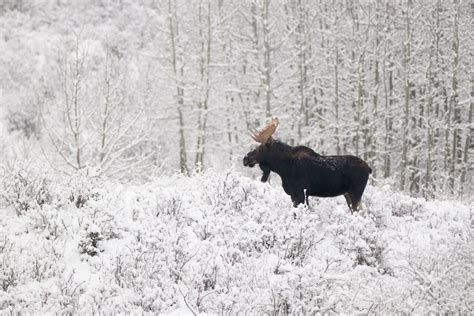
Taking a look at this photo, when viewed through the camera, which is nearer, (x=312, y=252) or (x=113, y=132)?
(x=312, y=252)

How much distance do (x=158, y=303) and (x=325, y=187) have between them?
306cm

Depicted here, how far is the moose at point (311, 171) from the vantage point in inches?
272

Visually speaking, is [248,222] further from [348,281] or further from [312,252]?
[348,281]

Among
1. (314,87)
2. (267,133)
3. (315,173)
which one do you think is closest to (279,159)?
(267,133)

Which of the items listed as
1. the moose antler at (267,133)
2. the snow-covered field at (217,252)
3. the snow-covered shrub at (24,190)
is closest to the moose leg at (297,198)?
the snow-covered field at (217,252)

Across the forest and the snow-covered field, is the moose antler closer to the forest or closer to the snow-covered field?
the snow-covered field

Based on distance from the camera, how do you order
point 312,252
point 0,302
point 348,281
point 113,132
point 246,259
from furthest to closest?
point 113,132
point 312,252
point 246,259
point 348,281
point 0,302

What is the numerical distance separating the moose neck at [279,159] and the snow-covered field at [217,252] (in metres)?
0.49

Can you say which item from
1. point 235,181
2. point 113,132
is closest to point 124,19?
point 113,132

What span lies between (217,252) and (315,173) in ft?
Answer: 6.43

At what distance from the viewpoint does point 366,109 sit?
22844mm

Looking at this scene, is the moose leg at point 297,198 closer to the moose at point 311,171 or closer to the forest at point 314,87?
the moose at point 311,171

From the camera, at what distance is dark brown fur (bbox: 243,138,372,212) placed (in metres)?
6.91

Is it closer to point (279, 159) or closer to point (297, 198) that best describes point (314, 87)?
point (279, 159)
